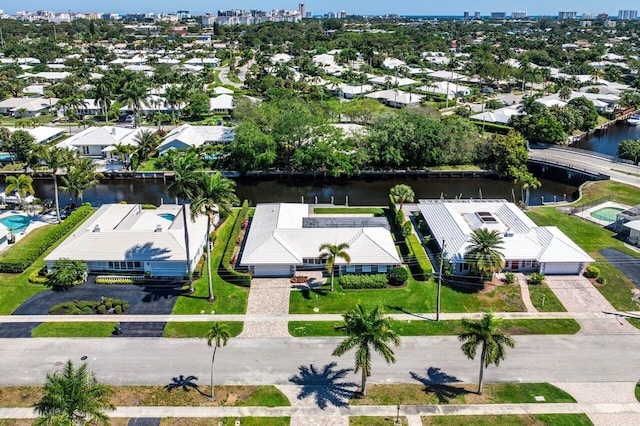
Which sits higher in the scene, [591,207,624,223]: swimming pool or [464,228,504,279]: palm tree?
[464,228,504,279]: palm tree

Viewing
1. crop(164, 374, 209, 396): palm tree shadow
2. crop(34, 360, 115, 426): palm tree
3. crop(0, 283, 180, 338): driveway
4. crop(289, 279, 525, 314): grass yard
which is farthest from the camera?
crop(289, 279, 525, 314): grass yard

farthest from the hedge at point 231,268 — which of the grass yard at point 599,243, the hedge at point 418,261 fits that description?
the grass yard at point 599,243

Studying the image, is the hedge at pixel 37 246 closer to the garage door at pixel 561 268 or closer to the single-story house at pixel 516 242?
the single-story house at pixel 516 242

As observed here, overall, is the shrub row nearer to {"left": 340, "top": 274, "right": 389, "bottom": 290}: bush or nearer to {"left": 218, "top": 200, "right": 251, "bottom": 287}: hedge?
{"left": 218, "top": 200, "right": 251, "bottom": 287}: hedge

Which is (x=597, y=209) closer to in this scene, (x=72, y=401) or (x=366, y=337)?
(x=366, y=337)

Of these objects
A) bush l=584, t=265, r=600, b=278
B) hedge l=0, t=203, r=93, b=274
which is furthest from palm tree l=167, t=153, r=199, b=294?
bush l=584, t=265, r=600, b=278

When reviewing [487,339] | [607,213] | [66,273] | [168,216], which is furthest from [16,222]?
[607,213]
